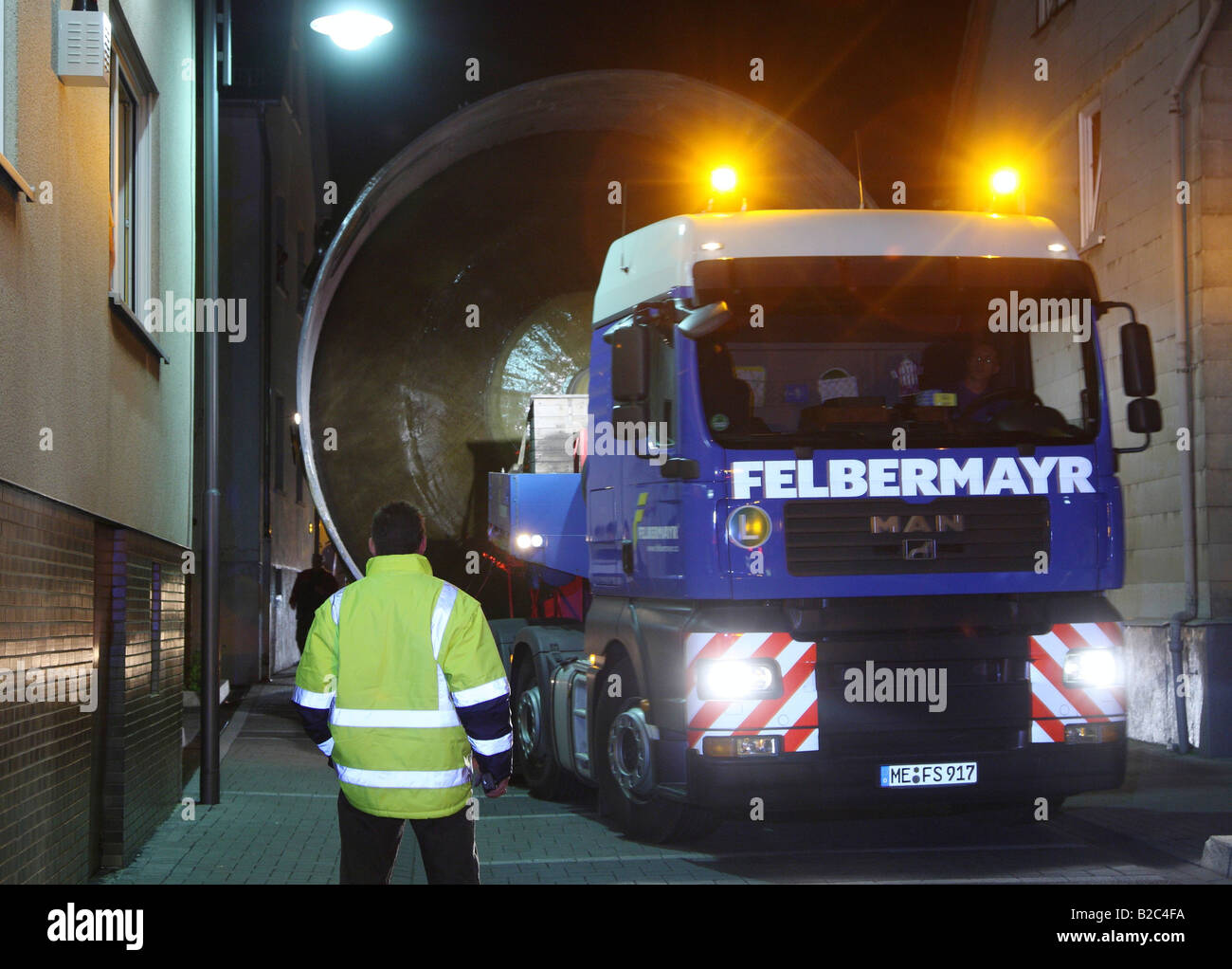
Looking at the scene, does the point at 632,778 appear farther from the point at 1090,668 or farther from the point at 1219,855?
the point at 1219,855

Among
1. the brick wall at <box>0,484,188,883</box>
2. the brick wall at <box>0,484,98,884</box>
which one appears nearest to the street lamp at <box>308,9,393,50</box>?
the brick wall at <box>0,484,188,883</box>

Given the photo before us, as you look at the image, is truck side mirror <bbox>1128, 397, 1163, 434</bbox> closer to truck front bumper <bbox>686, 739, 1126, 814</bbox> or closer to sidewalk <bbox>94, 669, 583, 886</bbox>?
truck front bumper <bbox>686, 739, 1126, 814</bbox>

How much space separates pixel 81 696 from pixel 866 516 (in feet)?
12.3

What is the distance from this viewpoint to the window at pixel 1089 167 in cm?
1559

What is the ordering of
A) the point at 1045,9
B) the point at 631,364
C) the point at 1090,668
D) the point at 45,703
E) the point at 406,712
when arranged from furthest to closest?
the point at 1045,9 < the point at 631,364 < the point at 1090,668 < the point at 45,703 < the point at 406,712

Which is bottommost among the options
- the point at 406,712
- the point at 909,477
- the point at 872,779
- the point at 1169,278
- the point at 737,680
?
the point at 872,779

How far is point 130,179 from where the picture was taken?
10047 millimetres

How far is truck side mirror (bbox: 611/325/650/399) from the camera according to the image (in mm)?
8523

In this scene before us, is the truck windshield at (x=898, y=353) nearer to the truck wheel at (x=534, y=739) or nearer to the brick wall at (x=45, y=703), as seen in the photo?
the brick wall at (x=45, y=703)

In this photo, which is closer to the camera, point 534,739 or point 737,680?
point 737,680

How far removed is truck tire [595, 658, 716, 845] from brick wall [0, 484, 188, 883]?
2.53 metres

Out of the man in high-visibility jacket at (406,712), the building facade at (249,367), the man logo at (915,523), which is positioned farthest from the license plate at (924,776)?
the building facade at (249,367)

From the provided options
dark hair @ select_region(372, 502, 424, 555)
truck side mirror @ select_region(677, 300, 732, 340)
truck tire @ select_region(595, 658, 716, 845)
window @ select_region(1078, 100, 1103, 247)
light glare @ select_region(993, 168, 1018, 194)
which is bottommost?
truck tire @ select_region(595, 658, 716, 845)

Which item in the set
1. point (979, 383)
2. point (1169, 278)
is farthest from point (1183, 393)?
point (979, 383)
